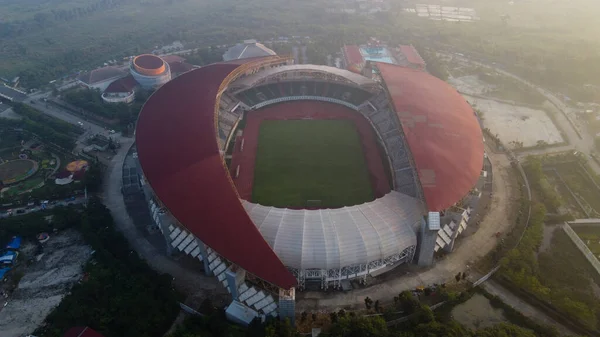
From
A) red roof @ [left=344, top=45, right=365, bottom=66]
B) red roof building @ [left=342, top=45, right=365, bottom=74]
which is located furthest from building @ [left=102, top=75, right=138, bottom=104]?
red roof @ [left=344, top=45, right=365, bottom=66]

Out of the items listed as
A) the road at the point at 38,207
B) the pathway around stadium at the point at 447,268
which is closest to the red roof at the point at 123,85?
the road at the point at 38,207

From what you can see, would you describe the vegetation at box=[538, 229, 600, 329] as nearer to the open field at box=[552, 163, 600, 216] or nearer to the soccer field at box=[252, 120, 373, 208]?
the open field at box=[552, 163, 600, 216]

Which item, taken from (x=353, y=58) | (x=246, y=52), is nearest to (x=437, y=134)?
(x=353, y=58)

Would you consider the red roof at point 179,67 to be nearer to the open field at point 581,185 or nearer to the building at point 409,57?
the building at point 409,57

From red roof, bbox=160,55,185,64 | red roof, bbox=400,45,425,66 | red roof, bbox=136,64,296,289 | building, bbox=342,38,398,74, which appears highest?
red roof, bbox=136,64,296,289

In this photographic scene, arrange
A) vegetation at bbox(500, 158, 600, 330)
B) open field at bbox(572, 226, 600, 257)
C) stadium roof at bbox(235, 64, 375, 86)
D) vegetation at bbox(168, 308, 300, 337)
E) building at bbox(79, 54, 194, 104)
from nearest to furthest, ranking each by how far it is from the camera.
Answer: vegetation at bbox(168, 308, 300, 337) < vegetation at bbox(500, 158, 600, 330) < open field at bbox(572, 226, 600, 257) < stadium roof at bbox(235, 64, 375, 86) < building at bbox(79, 54, 194, 104)

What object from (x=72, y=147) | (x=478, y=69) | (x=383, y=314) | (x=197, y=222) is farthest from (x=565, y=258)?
(x=72, y=147)

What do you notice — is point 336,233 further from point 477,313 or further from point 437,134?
point 437,134

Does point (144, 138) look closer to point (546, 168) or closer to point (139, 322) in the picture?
point (139, 322)
